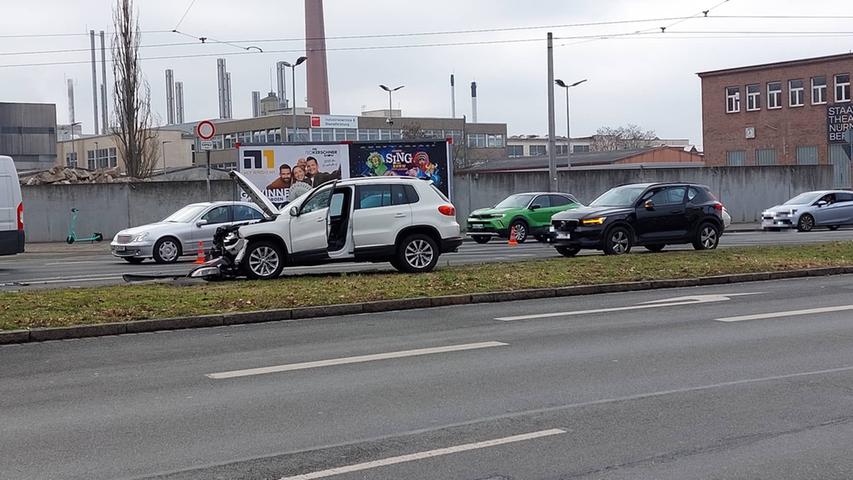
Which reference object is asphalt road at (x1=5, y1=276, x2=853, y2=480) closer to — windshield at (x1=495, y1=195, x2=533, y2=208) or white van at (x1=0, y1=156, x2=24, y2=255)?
white van at (x1=0, y1=156, x2=24, y2=255)

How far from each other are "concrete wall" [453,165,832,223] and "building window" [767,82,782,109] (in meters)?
16.1

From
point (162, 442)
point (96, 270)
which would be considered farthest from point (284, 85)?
point (162, 442)

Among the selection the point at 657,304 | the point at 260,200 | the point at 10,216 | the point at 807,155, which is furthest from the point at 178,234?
the point at 807,155

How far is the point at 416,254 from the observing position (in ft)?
58.4

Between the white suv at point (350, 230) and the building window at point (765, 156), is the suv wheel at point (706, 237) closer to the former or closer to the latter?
the white suv at point (350, 230)

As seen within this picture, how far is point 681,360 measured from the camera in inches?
380

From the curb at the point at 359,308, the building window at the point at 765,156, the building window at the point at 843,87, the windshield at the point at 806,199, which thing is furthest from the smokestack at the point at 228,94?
the curb at the point at 359,308

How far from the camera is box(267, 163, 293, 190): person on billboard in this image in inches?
1386

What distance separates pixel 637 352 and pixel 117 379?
4896mm

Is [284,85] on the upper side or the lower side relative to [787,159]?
upper

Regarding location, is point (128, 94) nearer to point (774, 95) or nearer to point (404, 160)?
point (404, 160)

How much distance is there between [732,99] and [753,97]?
154cm

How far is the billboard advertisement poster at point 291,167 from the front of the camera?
3494 centimetres

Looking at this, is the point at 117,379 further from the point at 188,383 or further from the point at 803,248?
the point at 803,248
